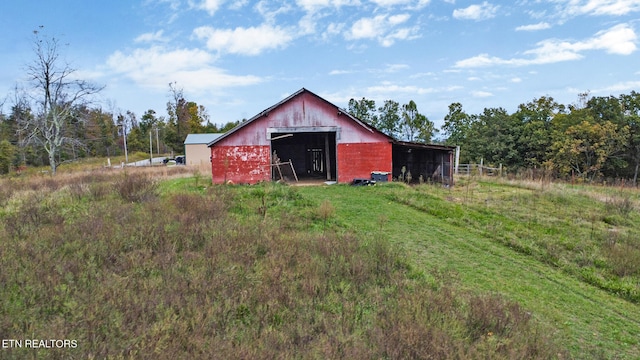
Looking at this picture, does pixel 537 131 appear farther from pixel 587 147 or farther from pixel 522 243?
pixel 522 243

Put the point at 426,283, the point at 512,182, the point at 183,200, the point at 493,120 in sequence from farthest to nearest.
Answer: the point at 493,120 < the point at 512,182 < the point at 183,200 < the point at 426,283

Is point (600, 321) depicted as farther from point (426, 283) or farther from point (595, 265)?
point (595, 265)

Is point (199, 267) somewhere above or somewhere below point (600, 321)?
above

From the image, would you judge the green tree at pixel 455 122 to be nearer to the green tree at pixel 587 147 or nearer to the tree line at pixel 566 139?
the tree line at pixel 566 139

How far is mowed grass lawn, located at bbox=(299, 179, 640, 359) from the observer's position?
455cm

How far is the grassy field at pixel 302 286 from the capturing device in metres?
3.24

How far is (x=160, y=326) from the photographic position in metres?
3.27

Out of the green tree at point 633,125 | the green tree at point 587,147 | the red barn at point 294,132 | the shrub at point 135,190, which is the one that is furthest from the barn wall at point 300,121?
the green tree at point 633,125

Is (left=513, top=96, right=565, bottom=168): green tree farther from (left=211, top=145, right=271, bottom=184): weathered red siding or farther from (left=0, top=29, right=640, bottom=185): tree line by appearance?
(left=211, top=145, right=271, bottom=184): weathered red siding

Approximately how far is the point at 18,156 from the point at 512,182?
5267 cm

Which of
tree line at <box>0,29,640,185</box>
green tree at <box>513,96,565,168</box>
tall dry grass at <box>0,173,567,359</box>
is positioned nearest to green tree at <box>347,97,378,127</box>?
tree line at <box>0,29,640,185</box>

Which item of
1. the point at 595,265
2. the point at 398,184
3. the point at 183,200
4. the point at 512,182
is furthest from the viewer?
the point at 512,182

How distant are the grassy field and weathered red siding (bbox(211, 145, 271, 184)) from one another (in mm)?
7525

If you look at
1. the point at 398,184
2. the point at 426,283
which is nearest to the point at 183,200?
the point at 426,283
